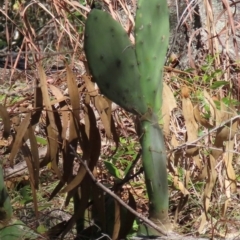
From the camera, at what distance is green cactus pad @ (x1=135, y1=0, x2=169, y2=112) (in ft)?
6.98

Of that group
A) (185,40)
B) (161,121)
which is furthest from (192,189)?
(185,40)

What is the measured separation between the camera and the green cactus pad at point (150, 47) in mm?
2127

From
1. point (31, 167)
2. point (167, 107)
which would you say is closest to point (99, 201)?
point (31, 167)

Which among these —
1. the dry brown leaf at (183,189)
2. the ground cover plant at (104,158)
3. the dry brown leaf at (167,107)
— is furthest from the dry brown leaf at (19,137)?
the dry brown leaf at (183,189)

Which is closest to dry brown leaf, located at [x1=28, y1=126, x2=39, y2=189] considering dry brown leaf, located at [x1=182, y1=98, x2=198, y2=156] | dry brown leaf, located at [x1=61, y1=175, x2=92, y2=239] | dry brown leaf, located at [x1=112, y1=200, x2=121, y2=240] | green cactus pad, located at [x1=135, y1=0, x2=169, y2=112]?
dry brown leaf, located at [x1=61, y1=175, x2=92, y2=239]

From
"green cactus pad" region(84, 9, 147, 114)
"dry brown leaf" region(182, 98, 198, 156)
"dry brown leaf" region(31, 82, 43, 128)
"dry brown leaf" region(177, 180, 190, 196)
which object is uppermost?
"green cactus pad" region(84, 9, 147, 114)

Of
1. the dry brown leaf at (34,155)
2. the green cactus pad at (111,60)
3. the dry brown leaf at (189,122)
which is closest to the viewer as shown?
the green cactus pad at (111,60)

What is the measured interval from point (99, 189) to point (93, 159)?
0.11 meters

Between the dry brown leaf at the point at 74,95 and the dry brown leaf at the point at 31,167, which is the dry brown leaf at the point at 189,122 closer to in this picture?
the dry brown leaf at the point at 74,95

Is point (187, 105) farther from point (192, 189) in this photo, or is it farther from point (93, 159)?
point (192, 189)

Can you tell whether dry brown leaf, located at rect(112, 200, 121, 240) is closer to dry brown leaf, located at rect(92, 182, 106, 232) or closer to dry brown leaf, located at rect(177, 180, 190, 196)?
dry brown leaf, located at rect(92, 182, 106, 232)

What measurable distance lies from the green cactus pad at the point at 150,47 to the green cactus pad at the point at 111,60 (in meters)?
0.04

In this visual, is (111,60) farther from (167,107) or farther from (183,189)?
(183,189)

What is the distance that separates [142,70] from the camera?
2.12 metres
